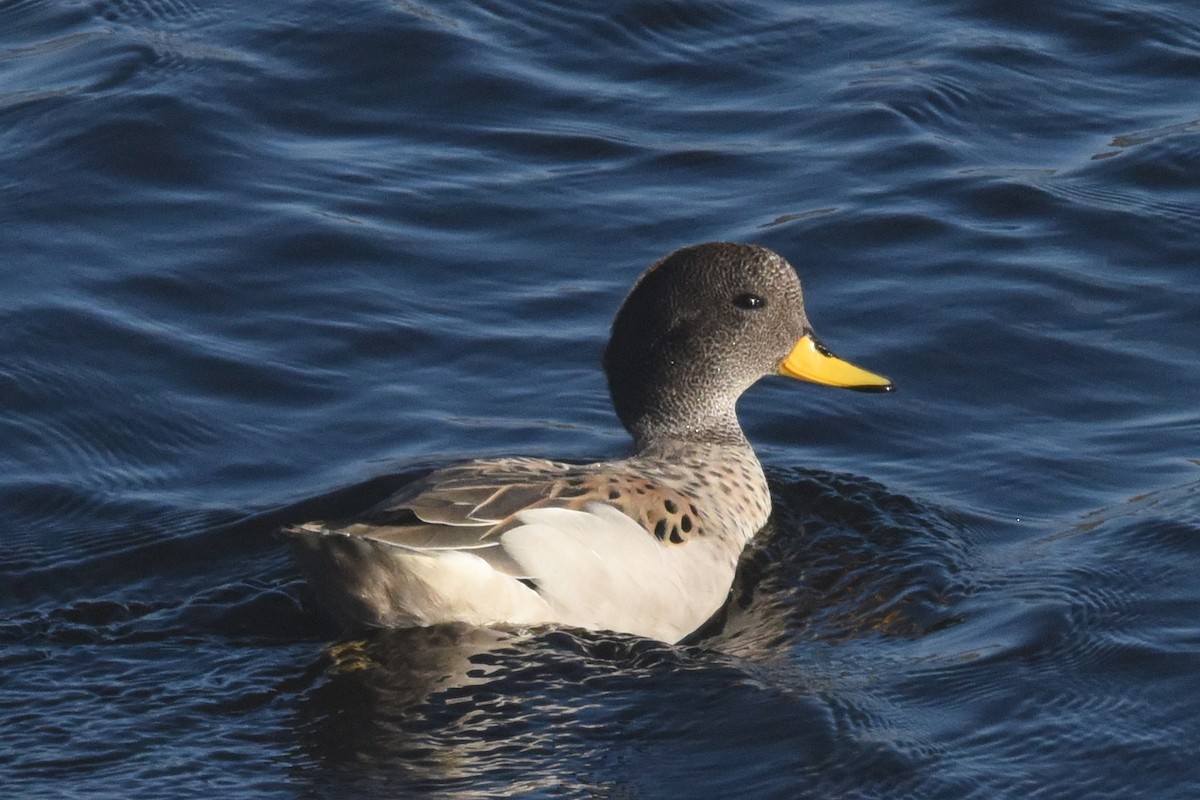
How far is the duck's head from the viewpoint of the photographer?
26.1 ft

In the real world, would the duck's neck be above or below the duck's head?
below

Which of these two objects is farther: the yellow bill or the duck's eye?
the yellow bill

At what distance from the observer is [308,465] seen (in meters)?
8.37

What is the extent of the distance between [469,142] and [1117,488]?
4.85 metres

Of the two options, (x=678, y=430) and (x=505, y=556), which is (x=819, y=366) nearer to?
(x=678, y=430)

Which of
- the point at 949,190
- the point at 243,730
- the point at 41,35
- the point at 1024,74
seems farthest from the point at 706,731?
the point at 41,35

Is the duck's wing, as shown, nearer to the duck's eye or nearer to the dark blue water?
the dark blue water

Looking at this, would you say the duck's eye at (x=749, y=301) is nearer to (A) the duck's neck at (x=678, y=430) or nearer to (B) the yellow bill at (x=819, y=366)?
(B) the yellow bill at (x=819, y=366)

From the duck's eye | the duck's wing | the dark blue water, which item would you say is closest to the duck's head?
the duck's eye

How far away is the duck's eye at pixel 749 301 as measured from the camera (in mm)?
8031

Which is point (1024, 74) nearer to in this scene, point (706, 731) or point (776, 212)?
point (776, 212)

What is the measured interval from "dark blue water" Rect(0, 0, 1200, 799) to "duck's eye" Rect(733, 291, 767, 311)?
2.67ft

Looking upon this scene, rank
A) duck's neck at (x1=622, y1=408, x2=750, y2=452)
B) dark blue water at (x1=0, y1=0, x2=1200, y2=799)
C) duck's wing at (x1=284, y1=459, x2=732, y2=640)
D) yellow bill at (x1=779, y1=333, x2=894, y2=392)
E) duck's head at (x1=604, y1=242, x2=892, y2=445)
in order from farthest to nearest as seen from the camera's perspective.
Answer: yellow bill at (x1=779, y1=333, x2=894, y2=392)
duck's neck at (x1=622, y1=408, x2=750, y2=452)
duck's head at (x1=604, y1=242, x2=892, y2=445)
duck's wing at (x1=284, y1=459, x2=732, y2=640)
dark blue water at (x1=0, y1=0, x2=1200, y2=799)

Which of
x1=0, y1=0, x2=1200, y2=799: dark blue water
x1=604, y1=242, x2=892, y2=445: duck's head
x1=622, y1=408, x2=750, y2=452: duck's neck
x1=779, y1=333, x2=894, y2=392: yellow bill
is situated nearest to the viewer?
x1=0, y1=0, x2=1200, y2=799: dark blue water
